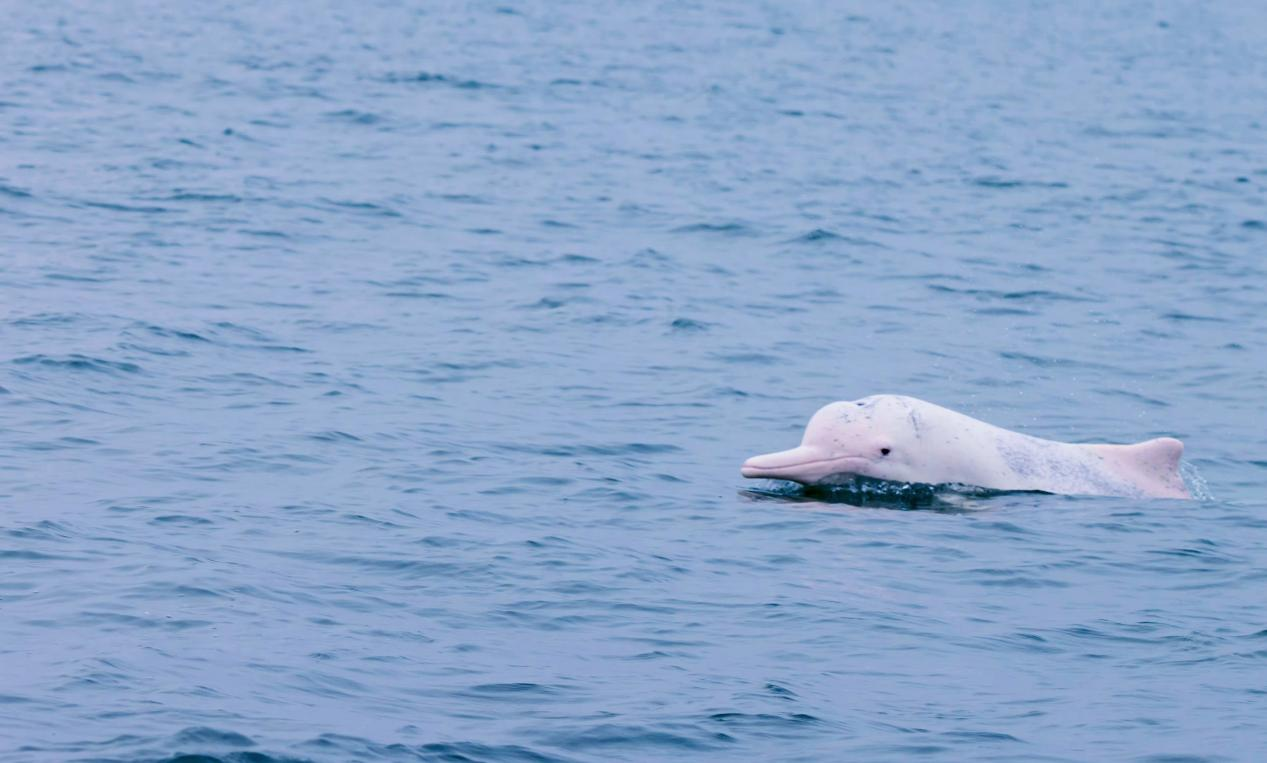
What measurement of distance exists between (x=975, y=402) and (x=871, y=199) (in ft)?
48.7

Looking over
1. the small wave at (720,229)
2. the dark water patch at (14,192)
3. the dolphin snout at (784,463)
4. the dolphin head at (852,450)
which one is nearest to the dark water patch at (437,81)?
the small wave at (720,229)

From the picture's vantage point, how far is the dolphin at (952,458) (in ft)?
59.9

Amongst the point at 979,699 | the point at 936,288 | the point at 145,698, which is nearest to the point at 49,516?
the point at 145,698

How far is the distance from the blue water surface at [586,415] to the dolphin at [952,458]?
326 millimetres

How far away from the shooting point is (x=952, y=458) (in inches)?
720

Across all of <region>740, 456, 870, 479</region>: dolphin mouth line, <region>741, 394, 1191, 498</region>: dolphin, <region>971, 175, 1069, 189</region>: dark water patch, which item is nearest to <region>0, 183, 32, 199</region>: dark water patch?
<region>741, 394, 1191, 498</region>: dolphin

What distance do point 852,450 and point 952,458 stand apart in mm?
912

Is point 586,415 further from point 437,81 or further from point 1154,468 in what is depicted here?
point 437,81

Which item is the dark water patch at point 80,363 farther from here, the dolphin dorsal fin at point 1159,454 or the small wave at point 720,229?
the small wave at point 720,229

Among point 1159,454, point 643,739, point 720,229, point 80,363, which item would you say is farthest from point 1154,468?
point 720,229

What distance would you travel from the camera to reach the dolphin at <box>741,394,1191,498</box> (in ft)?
59.9

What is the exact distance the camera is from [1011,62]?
62.5 meters

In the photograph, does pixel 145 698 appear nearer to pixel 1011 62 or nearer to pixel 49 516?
pixel 49 516

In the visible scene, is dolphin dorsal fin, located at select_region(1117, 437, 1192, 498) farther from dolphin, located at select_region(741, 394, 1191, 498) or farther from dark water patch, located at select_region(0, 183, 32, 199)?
dark water patch, located at select_region(0, 183, 32, 199)
